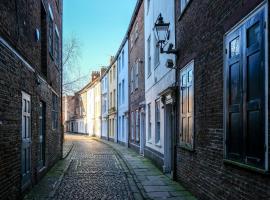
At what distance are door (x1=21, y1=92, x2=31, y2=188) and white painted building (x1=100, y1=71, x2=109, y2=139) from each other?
33.5 m

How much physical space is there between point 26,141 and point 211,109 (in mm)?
4356

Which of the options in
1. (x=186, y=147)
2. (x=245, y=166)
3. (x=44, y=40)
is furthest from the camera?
(x=44, y=40)

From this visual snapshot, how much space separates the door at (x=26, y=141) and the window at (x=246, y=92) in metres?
4.63

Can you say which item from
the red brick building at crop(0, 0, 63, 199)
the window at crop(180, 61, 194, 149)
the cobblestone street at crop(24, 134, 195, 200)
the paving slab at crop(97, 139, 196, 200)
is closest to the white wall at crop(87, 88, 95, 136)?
the cobblestone street at crop(24, 134, 195, 200)

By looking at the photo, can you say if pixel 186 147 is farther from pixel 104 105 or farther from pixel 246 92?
pixel 104 105

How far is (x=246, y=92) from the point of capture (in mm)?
6066

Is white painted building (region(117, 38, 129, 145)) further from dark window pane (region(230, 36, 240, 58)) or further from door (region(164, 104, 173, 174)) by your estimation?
dark window pane (region(230, 36, 240, 58))

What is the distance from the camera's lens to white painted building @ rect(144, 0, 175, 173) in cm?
1339

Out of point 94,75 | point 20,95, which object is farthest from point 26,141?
point 94,75

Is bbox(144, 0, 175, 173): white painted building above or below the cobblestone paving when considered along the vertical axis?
above

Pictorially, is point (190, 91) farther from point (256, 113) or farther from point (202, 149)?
point (256, 113)

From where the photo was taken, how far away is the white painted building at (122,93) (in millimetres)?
30625

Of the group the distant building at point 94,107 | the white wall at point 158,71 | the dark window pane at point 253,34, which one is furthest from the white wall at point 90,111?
the dark window pane at point 253,34

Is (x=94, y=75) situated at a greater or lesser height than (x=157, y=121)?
greater
